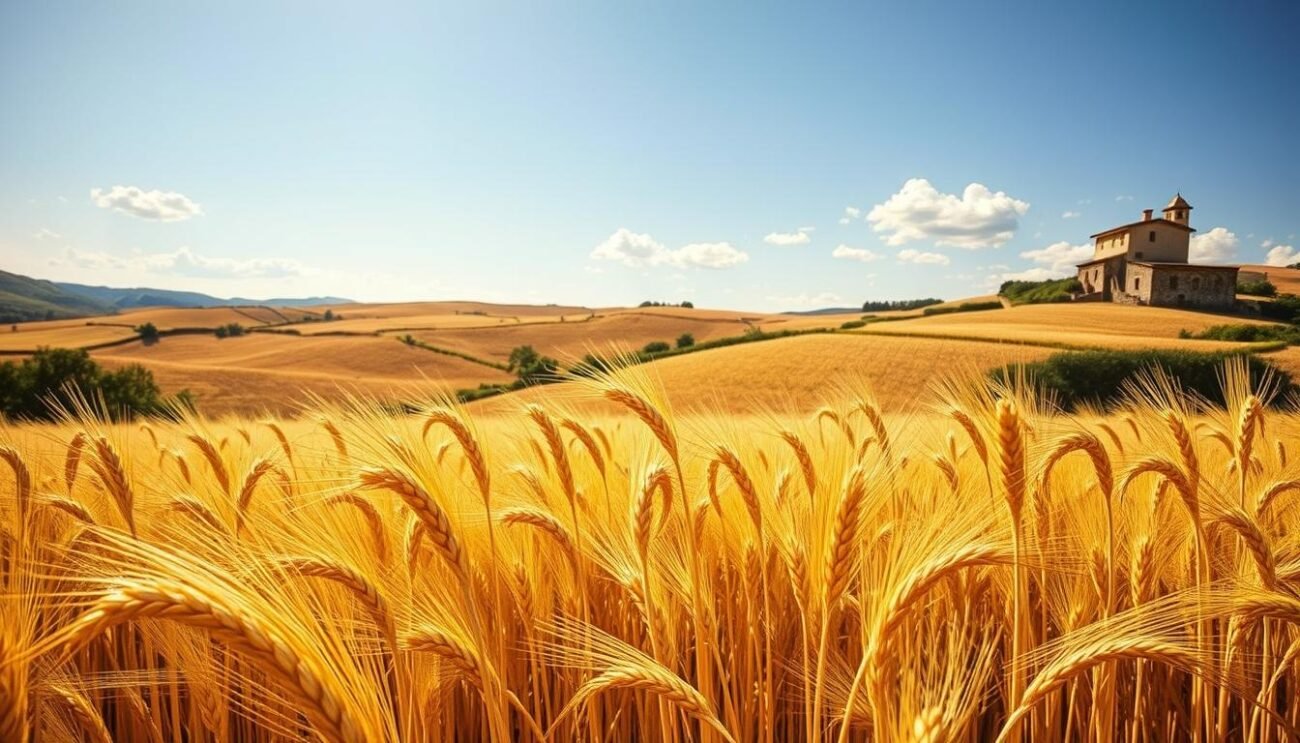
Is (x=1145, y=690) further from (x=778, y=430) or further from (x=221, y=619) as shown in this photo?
(x=221, y=619)

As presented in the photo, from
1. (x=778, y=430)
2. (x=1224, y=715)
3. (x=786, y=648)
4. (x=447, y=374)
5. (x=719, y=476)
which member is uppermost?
(x=778, y=430)

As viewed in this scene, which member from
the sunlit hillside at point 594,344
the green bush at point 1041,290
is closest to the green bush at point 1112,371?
the sunlit hillside at point 594,344

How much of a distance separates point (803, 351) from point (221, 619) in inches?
1545

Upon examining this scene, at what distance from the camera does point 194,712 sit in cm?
190

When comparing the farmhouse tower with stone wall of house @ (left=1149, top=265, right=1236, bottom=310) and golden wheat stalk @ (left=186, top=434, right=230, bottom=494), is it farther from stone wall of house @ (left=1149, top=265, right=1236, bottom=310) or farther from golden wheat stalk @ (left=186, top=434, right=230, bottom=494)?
golden wheat stalk @ (left=186, top=434, right=230, bottom=494)

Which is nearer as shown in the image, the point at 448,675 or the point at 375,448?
the point at 375,448

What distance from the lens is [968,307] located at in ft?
211

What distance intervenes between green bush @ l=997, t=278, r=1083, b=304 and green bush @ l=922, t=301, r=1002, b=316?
2.99 metres

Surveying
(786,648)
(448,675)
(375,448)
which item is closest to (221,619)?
(375,448)

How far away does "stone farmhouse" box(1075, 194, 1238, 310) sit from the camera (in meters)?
49.4

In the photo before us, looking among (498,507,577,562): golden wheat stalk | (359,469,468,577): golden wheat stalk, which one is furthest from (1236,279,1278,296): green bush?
(359,469,468,577): golden wheat stalk

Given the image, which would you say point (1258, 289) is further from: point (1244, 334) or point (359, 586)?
point (359, 586)

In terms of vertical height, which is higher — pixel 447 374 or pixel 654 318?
pixel 654 318

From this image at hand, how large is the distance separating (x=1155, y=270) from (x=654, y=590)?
6598 centimetres
